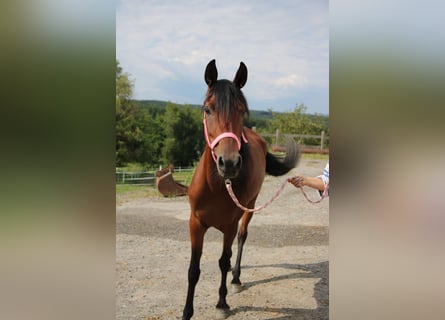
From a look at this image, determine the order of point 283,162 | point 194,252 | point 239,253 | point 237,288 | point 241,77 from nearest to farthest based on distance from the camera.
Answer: point 241,77
point 194,252
point 237,288
point 239,253
point 283,162

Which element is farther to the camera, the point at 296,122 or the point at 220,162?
the point at 296,122

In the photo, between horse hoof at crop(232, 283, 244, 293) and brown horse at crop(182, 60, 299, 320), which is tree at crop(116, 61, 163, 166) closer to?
horse hoof at crop(232, 283, 244, 293)

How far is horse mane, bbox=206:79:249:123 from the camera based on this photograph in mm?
2490

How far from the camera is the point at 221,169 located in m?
2.34

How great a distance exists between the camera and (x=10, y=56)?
1078 mm

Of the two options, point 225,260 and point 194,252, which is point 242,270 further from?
point 194,252

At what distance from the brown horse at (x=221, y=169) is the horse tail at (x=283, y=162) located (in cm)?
123

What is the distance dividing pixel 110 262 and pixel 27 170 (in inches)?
16.0

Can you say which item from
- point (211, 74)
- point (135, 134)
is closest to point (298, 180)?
point (211, 74)

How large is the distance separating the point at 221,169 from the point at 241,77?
0.92 m

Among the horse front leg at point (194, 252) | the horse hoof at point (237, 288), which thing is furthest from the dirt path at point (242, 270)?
the horse front leg at point (194, 252)

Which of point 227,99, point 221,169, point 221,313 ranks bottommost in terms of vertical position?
point 221,313

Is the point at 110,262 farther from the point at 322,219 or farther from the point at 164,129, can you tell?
the point at 164,129

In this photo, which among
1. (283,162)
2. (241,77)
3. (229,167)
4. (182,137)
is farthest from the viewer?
(182,137)
